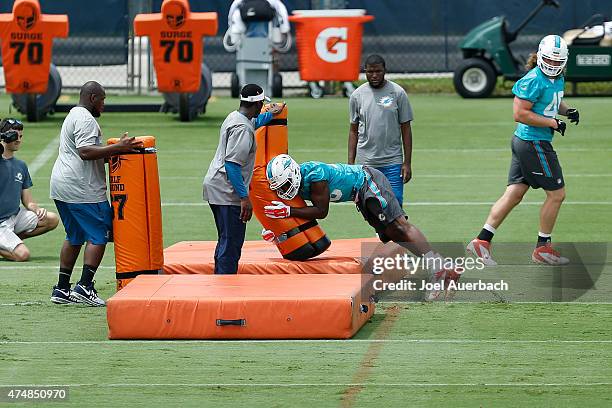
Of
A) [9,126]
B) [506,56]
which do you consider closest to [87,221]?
[9,126]

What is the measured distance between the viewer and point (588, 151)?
20594 mm

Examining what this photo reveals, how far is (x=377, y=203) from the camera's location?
37.5 feet

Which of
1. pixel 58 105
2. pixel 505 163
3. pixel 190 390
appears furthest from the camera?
pixel 58 105

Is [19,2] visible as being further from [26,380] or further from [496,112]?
[26,380]

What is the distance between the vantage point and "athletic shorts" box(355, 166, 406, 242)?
11422mm

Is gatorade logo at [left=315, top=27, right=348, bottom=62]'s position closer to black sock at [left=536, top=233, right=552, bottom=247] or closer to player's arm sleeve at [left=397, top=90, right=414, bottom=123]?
player's arm sleeve at [left=397, top=90, right=414, bottom=123]

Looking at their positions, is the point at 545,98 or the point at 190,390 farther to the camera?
the point at 545,98

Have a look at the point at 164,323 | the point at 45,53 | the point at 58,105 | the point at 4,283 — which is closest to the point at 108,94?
the point at 58,105

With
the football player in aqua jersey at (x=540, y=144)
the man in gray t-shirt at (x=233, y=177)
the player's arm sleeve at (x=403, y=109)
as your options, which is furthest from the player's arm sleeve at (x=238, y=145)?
the football player in aqua jersey at (x=540, y=144)

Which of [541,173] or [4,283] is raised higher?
[541,173]

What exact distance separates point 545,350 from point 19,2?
1522cm

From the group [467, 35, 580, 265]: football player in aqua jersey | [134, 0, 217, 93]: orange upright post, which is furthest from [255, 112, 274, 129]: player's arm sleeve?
[134, 0, 217, 93]: orange upright post

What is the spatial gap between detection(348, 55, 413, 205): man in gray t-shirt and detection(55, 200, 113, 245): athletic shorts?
2.77 metres

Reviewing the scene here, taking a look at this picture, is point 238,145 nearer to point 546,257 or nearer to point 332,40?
point 546,257
